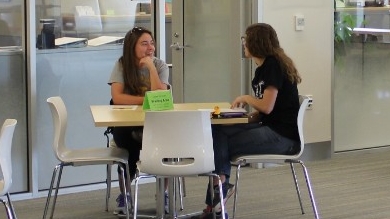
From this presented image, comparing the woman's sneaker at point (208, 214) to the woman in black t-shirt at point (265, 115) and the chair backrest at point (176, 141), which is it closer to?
the woman in black t-shirt at point (265, 115)

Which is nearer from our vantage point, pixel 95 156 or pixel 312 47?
pixel 95 156

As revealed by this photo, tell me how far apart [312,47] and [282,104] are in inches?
91.7

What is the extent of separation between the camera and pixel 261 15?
7066 millimetres

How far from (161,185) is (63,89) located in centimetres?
150

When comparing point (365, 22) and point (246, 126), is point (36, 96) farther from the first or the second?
point (365, 22)

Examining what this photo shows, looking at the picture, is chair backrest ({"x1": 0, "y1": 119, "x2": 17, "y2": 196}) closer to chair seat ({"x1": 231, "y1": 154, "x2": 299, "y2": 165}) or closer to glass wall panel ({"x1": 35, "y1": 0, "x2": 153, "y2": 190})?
chair seat ({"x1": 231, "y1": 154, "x2": 299, "y2": 165})

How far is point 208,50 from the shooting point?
7691 millimetres

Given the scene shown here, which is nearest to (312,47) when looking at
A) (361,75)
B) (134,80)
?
(361,75)

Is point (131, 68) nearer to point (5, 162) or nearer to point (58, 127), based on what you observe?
point (58, 127)

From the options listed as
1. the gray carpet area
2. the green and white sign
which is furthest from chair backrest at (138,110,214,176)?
the gray carpet area

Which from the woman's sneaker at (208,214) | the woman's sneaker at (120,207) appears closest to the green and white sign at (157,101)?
the woman's sneaker at (208,214)

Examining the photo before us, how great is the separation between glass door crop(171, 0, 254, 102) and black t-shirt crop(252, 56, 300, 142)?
1.98 metres

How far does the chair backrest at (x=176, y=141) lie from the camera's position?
451 cm

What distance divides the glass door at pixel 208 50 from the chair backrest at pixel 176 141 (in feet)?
8.88
